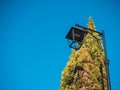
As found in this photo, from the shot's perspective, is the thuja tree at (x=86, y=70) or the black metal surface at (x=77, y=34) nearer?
the black metal surface at (x=77, y=34)

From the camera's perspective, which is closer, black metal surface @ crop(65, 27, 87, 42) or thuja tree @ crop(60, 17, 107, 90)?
black metal surface @ crop(65, 27, 87, 42)

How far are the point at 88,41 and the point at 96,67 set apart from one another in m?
3.15

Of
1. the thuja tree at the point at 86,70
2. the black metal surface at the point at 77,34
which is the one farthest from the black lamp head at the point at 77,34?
the thuja tree at the point at 86,70

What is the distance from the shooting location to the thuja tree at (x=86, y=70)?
17.2 m

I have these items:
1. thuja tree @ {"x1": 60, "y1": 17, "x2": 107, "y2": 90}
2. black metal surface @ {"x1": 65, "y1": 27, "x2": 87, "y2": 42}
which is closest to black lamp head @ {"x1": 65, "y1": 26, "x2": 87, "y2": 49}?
black metal surface @ {"x1": 65, "y1": 27, "x2": 87, "y2": 42}

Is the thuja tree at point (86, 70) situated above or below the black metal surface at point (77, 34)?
above

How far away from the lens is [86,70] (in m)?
17.8

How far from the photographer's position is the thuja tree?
17172 mm

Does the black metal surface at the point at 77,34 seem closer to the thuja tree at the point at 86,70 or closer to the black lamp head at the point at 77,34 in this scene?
the black lamp head at the point at 77,34

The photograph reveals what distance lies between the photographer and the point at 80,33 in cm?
965

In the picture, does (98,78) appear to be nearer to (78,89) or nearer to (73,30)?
(78,89)

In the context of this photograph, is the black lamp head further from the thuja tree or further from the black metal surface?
the thuja tree

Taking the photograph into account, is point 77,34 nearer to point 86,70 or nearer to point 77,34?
point 77,34

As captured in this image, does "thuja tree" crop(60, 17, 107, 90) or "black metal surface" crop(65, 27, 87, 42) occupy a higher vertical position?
"thuja tree" crop(60, 17, 107, 90)
